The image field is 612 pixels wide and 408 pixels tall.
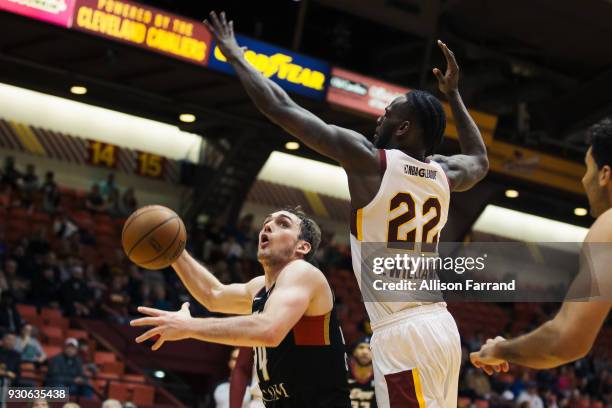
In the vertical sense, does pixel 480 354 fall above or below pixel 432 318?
below

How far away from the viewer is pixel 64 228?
1875 cm

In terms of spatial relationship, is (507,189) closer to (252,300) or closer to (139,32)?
(139,32)

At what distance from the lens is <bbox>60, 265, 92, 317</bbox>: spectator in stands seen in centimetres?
1646

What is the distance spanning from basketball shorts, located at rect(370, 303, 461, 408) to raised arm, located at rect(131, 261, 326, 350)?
44 centimetres

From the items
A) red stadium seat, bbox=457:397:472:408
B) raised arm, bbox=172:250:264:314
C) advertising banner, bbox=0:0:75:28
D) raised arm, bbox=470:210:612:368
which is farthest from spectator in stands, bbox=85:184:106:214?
raised arm, bbox=470:210:612:368

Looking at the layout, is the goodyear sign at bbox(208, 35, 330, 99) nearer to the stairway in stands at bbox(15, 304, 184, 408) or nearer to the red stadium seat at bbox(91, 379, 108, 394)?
the stairway in stands at bbox(15, 304, 184, 408)

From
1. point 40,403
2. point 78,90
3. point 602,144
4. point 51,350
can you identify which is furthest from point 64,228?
point 602,144

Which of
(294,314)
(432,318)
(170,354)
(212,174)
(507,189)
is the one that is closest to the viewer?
(294,314)

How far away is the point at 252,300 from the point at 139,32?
11136 mm

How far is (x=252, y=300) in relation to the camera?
5.82 meters

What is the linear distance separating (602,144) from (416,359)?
171cm

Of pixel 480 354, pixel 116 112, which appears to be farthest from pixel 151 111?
pixel 480 354

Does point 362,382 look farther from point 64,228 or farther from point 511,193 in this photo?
point 511,193

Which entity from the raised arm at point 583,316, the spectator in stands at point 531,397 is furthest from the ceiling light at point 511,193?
the raised arm at point 583,316
